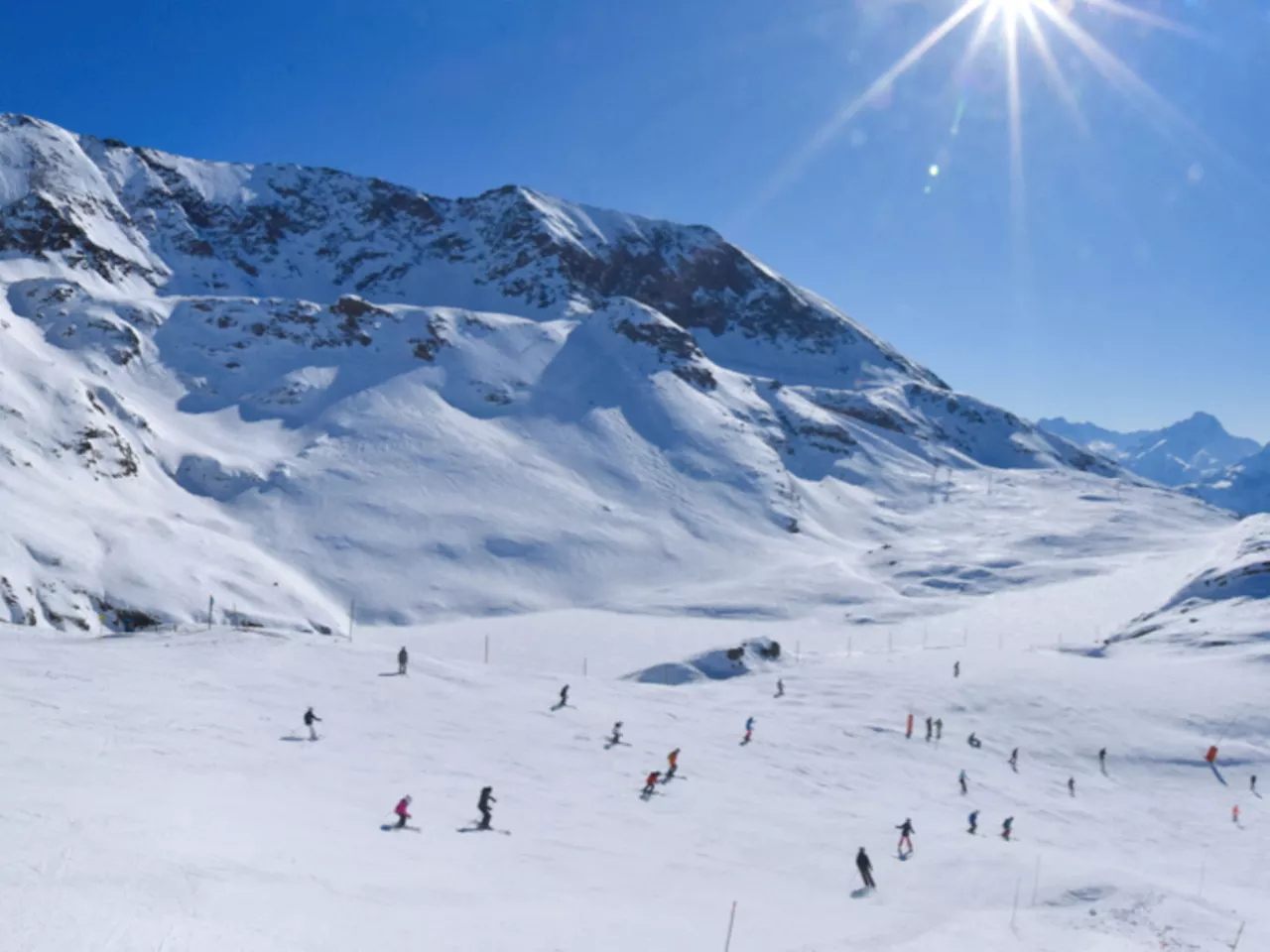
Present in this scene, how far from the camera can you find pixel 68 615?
47438 millimetres

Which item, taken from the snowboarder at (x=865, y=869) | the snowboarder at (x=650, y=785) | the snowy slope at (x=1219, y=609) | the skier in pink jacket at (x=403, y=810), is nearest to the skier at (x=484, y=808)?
the skier in pink jacket at (x=403, y=810)

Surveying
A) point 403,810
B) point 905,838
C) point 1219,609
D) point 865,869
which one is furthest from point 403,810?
point 1219,609

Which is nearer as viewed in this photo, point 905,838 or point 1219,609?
point 905,838

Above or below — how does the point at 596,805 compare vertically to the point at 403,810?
below

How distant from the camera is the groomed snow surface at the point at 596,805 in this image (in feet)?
43.1

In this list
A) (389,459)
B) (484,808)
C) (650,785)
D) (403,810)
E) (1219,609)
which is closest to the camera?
(403,810)

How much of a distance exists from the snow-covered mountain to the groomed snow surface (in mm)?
30931

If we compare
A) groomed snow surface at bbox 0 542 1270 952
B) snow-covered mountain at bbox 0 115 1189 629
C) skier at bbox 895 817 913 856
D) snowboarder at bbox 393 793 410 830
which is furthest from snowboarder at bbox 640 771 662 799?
snow-covered mountain at bbox 0 115 1189 629

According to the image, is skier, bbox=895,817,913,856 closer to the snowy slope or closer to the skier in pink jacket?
the skier in pink jacket

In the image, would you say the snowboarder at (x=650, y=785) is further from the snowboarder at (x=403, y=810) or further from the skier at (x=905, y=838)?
the snowboarder at (x=403, y=810)

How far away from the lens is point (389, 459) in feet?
315

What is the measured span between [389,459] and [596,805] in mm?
80523

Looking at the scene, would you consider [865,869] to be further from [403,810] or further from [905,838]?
[403,810]

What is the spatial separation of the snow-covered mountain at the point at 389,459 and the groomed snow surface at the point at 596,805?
30.9 metres
